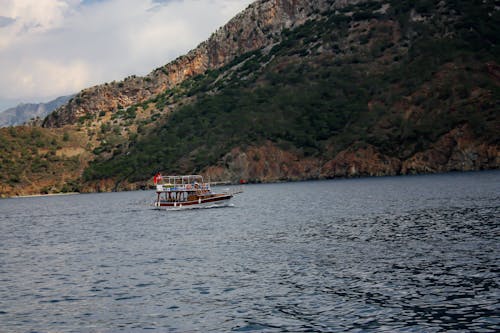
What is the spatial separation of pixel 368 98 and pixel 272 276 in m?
142

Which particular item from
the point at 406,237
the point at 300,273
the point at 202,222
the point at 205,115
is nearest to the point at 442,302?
the point at 300,273

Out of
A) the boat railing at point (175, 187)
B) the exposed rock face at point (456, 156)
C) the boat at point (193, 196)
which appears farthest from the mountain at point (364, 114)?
the boat railing at point (175, 187)

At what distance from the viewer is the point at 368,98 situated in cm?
16725

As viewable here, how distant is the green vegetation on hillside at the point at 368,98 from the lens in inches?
5792

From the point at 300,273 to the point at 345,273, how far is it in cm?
268

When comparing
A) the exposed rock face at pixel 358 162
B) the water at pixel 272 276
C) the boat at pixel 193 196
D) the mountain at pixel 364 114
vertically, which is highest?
the mountain at pixel 364 114

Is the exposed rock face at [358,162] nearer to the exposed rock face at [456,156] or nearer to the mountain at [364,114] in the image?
the exposed rock face at [456,156]

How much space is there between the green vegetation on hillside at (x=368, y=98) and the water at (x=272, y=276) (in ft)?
284

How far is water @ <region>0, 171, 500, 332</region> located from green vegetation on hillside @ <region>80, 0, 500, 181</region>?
86.5 metres

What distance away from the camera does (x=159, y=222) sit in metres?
75.4

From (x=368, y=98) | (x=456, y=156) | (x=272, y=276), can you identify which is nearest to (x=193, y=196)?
(x=272, y=276)

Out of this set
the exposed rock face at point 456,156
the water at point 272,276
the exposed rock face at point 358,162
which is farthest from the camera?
the exposed rock face at point 358,162

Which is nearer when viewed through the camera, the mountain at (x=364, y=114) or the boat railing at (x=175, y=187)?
the boat railing at (x=175, y=187)

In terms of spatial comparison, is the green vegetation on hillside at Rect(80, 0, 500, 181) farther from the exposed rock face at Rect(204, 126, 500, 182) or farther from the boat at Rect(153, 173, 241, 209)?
the boat at Rect(153, 173, 241, 209)
